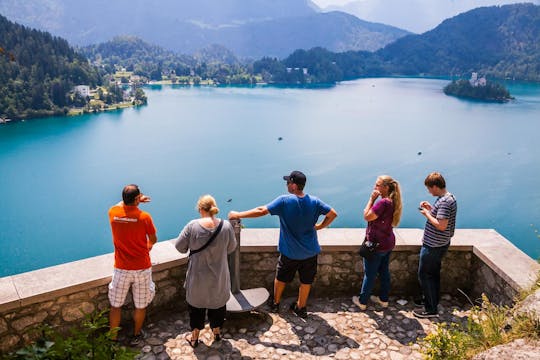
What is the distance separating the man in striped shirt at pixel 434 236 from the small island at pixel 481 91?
113 m

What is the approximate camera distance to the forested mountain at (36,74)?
3452 inches

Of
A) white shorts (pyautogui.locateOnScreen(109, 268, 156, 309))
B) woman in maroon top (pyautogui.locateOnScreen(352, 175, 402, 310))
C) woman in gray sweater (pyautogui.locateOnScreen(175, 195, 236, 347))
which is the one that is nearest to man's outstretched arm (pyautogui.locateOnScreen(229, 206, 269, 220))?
woman in gray sweater (pyautogui.locateOnScreen(175, 195, 236, 347))

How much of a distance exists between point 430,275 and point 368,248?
2.29 ft

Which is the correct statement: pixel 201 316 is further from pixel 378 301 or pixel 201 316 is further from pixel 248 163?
pixel 248 163

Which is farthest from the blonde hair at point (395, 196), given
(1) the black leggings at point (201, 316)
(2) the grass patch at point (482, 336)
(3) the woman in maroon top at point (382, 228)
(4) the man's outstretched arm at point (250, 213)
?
(1) the black leggings at point (201, 316)

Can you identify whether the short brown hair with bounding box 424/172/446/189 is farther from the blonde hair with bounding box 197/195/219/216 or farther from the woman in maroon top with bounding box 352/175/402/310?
the blonde hair with bounding box 197/195/219/216

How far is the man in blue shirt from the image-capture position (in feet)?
13.0

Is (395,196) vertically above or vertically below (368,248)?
above

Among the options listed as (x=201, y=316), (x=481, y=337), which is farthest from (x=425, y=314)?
(x=201, y=316)

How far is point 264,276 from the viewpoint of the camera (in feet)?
16.0

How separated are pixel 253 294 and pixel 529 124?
83.0m

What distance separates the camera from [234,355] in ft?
12.4

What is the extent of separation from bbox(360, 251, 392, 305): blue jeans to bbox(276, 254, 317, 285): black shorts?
0.59 metres

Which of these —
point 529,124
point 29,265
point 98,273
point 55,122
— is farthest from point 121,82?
point 98,273
